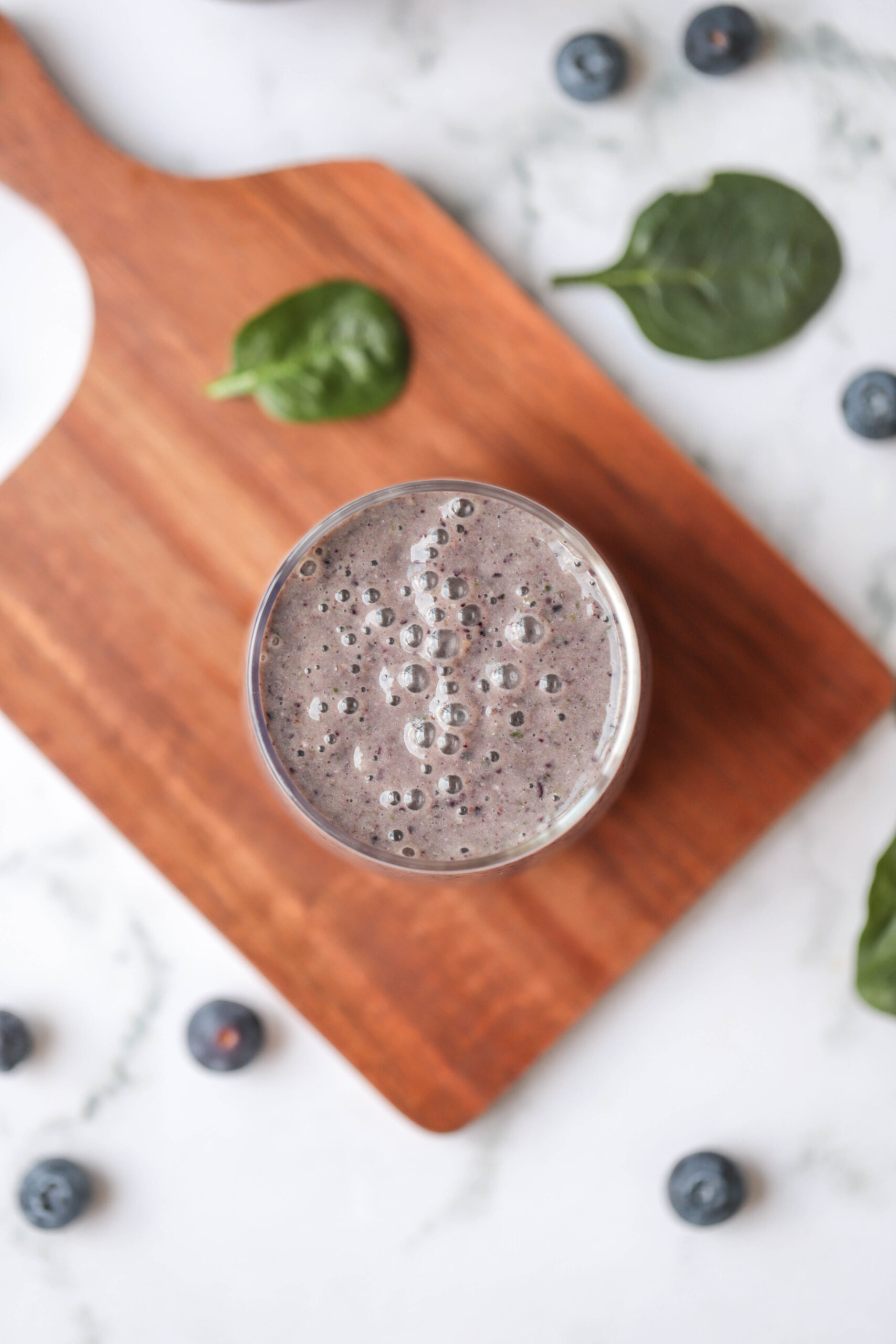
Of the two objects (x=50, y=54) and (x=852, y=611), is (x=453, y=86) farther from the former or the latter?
(x=852, y=611)

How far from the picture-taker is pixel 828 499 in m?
1.01

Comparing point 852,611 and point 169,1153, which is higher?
point 852,611

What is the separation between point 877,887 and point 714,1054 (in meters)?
0.21

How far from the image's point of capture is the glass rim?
82cm

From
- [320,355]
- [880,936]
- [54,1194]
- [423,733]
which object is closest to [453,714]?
[423,733]

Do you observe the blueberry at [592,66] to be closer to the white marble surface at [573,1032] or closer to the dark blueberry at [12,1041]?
the white marble surface at [573,1032]

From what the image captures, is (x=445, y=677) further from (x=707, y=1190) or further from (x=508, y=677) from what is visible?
(x=707, y=1190)

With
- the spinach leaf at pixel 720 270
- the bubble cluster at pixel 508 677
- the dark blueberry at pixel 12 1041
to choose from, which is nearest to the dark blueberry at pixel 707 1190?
the bubble cluster at pixel 508 677

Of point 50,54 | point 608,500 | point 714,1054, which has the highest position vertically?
point 50,54

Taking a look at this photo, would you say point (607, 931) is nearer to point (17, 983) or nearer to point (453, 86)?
point (17, 983)

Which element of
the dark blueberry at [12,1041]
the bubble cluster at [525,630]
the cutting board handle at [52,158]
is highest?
the cutting board handle at [52,158]

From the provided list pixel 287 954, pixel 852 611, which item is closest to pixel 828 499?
pixel 852 611

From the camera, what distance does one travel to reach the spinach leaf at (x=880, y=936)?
973mm

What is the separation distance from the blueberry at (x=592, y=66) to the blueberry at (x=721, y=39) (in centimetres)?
7
